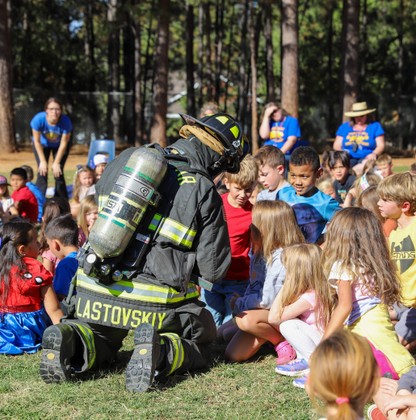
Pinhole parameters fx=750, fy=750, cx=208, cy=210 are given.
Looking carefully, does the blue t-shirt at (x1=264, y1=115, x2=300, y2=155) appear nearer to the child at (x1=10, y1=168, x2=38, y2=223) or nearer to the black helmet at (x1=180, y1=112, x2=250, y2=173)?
the child at (x1=10, y1=168, x2=38, y2=223)

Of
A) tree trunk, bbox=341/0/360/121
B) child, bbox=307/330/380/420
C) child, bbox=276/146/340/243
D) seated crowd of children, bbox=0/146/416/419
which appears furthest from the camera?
tree trunk, bbox=341/0/360/121

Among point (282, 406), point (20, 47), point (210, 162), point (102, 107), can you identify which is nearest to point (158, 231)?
point (210, 162)

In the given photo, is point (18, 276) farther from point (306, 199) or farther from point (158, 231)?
point (306, 199)

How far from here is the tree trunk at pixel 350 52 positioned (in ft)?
72.9

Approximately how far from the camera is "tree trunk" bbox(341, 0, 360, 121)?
22.2 metres

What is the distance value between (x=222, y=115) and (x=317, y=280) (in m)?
1.33

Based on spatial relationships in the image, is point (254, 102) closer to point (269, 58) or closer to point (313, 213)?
point (269, 58)

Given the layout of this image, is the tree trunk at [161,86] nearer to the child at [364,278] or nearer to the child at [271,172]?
the child at [271,172]

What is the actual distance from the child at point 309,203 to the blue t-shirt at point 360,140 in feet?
18.0

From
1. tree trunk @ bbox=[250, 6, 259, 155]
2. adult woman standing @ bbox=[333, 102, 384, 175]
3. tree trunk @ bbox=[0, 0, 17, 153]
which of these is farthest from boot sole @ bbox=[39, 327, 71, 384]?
tree trunk @ bbox=[250, 6, 259, 155]

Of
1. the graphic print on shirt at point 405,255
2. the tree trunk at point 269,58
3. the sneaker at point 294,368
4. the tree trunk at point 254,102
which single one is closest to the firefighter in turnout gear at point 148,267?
the sneaker at point 294,368

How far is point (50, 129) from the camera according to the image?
1138 cm

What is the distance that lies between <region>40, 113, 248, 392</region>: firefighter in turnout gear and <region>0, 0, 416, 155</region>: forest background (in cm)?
1804

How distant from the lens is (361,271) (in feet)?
15.3
